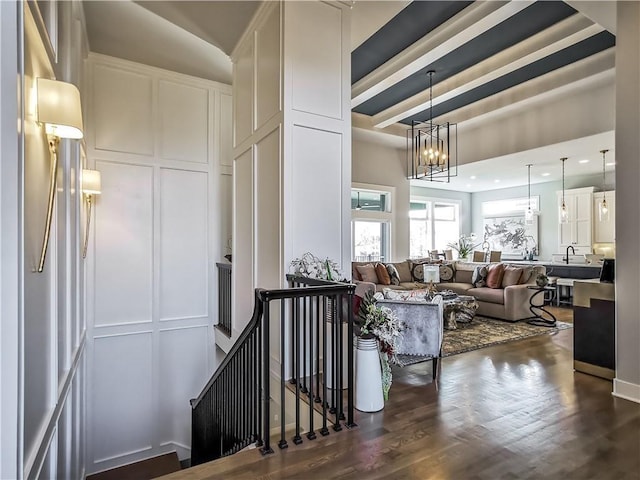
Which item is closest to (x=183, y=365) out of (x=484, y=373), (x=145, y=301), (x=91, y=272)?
(x=145, y=301)

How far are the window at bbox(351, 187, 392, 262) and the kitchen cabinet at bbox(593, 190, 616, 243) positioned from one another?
519 centimetres

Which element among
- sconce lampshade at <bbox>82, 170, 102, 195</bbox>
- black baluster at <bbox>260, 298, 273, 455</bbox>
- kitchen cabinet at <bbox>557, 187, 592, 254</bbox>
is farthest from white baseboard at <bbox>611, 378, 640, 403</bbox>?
kitchen cabinet at <bbox>557, 187, 592, 254</bbox>

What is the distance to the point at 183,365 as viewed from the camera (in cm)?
522

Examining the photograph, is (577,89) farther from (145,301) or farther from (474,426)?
(145,301)

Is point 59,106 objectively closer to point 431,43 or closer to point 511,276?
point 431,43

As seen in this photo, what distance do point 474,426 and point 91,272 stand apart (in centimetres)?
455

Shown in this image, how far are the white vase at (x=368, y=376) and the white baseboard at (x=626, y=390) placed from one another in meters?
2.10

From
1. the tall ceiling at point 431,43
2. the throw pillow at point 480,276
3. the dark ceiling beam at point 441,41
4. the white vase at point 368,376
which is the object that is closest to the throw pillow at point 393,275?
the throw pillow at point 480,276

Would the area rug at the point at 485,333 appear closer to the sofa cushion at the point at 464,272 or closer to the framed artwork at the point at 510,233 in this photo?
the sofa cushion at the point at 464,272

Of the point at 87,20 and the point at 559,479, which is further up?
the point at 87,20

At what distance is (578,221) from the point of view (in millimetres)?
Result: 9406

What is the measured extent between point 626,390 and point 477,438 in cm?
168

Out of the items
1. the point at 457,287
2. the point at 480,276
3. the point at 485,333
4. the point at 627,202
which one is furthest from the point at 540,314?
the point at 627,202

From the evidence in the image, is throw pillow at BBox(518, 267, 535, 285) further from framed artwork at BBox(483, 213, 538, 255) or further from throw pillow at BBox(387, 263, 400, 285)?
framed artwork at BBox(483, 213, 538, 255)
